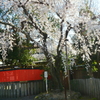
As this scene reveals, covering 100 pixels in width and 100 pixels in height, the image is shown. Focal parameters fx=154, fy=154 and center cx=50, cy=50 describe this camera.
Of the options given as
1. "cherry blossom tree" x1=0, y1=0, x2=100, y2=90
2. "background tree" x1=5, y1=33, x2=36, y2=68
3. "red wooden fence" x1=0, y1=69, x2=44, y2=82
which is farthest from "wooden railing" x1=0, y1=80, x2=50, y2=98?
"background tree" x1=5, y1=33, x2=36, y2=68

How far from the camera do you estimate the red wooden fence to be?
10.5 metres

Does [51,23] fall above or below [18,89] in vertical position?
above

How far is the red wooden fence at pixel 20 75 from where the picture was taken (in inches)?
413

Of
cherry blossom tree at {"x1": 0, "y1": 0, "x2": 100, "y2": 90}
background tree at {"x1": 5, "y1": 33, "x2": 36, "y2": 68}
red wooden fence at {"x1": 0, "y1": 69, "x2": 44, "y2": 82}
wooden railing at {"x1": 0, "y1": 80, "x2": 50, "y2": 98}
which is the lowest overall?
wooden railing at {"x1": 0, "y1": 80, "x2": 50, "y2": 98}

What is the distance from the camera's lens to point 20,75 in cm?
1055

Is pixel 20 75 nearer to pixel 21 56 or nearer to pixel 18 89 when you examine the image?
pixel 18 89

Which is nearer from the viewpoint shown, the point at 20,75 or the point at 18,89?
the point at 18,89

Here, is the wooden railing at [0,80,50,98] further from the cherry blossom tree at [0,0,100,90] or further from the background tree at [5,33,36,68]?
the background tree at [5,33,36,68]

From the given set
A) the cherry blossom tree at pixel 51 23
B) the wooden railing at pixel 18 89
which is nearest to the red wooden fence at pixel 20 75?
the wooden railing at pixel 18 89

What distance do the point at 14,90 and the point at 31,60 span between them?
4.30 meters

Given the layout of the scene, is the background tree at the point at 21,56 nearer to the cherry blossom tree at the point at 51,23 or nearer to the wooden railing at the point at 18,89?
the wooden railing at the point at 18,89

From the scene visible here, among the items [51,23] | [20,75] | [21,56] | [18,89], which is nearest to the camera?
[51,23]

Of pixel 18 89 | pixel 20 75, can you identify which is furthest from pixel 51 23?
pixel 18 89

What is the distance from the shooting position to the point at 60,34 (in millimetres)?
8148
